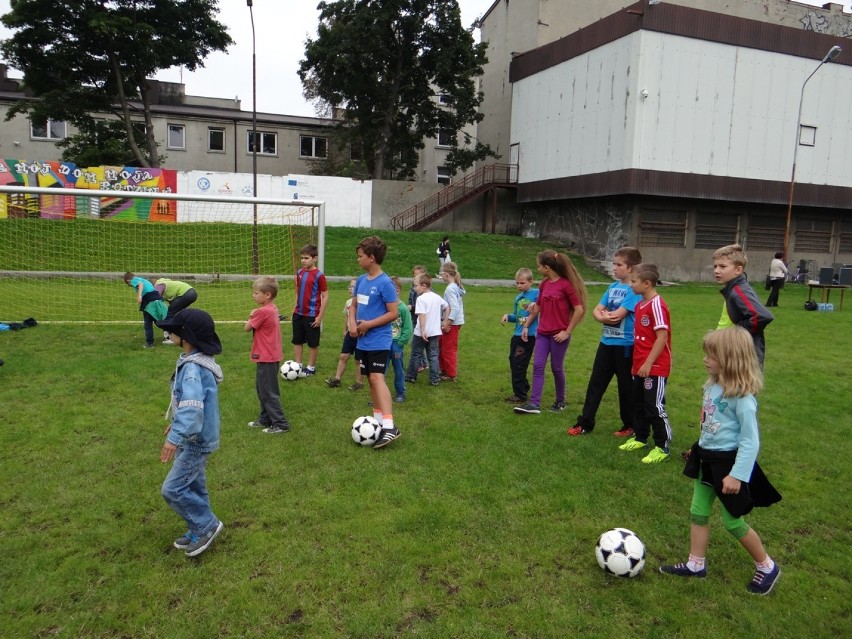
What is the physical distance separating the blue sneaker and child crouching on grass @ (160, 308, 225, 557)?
11.0 feet

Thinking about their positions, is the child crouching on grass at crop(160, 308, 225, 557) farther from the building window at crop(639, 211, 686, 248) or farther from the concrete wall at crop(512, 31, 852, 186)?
the building window at crop(639, 211, 686, 248)

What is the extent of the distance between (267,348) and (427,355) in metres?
2.89

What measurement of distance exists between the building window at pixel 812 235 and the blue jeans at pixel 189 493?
105 feet

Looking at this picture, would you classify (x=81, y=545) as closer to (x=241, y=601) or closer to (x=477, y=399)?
(x=241, y=601)

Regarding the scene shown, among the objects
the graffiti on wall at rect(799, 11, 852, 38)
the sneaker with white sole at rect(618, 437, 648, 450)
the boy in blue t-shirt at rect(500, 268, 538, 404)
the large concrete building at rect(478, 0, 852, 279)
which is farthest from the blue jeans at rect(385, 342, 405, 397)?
the graffiti on wall at rect(799, 11, 852, 38)

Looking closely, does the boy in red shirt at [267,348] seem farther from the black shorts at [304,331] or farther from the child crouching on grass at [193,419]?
the black shorts at [304,331]

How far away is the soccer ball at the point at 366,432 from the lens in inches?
229

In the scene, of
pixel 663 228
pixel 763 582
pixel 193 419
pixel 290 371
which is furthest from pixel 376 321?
pixel 663 228

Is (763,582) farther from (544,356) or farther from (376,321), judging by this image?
(376,321)

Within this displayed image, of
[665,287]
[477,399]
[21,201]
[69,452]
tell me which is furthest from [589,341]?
[21,201]

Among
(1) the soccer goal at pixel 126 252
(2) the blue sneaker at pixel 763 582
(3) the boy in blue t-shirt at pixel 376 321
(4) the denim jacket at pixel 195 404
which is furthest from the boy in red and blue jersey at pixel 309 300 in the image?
(1) the soccer goal at pixel 126 252

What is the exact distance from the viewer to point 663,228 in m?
27.0

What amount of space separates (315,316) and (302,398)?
1.24 metres

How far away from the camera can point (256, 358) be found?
235 inches
